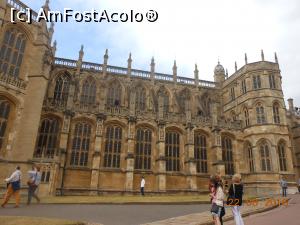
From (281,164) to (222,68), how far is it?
19.8m

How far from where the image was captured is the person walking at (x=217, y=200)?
6984 millimetres

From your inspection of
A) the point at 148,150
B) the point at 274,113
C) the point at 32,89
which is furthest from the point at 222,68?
the point at 32,89

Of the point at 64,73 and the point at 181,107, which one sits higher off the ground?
the point at 64,73

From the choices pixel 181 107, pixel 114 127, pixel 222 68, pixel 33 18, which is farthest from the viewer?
pixel 222 68

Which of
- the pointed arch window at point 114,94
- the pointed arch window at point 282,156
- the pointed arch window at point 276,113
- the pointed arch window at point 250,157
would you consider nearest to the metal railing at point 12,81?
the pointed arch window at point 114,94

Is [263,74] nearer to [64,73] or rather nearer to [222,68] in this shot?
[222,68]

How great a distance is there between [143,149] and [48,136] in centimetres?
1006

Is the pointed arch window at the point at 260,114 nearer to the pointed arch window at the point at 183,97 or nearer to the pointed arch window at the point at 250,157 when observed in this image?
the pointed arch window at the point at 250,157

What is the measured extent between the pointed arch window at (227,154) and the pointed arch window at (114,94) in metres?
14.4

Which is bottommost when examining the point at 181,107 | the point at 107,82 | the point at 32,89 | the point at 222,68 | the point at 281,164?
the point at 281,164

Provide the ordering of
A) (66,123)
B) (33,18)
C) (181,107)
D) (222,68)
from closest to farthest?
(33,18) → (66,123) → (181,107) → (222,68)

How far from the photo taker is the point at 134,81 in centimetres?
3481

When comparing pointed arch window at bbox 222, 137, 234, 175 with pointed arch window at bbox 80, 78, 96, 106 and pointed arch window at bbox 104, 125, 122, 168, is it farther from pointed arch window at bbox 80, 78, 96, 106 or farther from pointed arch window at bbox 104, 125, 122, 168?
pointed arch window at bbox 80, 78, 96, 106

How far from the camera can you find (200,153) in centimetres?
3069
